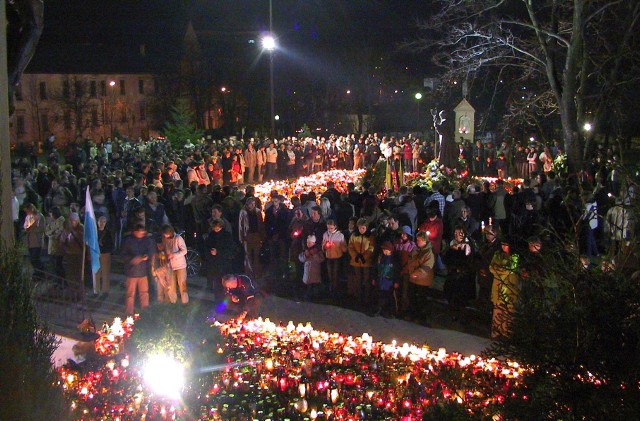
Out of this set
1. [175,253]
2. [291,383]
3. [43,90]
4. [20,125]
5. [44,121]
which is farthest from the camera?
[43,90]

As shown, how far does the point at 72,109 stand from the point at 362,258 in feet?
155

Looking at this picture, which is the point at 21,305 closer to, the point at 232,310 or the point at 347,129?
the point at 232,310

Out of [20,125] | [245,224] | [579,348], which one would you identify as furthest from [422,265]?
[20,125]

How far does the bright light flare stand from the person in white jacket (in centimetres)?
386

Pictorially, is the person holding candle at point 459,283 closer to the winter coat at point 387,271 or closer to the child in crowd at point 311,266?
the winter coat at point 387,271

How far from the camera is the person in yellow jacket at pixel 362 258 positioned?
38.7 ft

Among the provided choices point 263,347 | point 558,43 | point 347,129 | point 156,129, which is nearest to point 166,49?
Answer: point 156,129

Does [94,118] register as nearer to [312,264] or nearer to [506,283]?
[312,264]

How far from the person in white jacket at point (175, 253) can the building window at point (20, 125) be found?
4748 centimetres

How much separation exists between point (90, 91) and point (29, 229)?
49.0 metres

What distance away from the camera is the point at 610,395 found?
388 cm

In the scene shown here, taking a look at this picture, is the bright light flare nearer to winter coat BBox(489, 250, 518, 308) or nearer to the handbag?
winter coat BBox(489, 250, 518, 308)

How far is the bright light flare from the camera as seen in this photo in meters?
7.68

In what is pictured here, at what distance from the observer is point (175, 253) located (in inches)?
457
